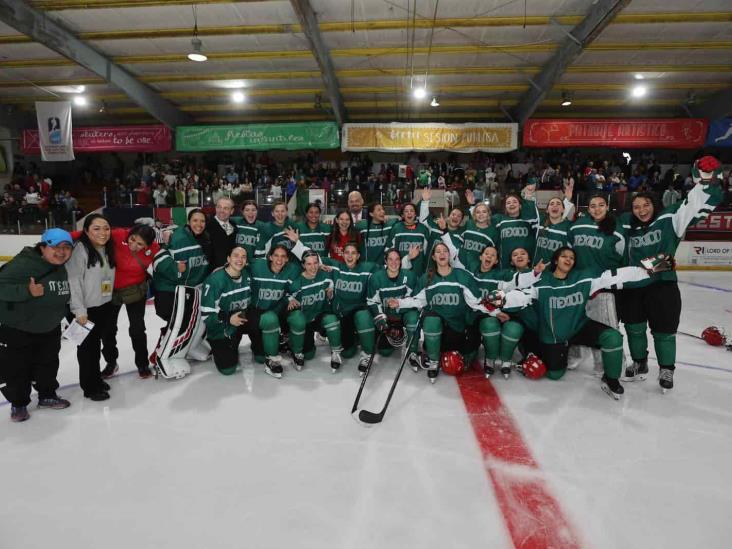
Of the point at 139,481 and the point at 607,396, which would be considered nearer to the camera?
the point at 139,481

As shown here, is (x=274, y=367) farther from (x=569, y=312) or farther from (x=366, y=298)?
(x=569, y=312)

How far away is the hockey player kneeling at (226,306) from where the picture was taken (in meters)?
3.44

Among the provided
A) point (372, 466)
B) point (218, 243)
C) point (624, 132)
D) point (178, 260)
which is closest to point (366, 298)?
point (218, 243)

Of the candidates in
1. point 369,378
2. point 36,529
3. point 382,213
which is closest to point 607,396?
point 369,378

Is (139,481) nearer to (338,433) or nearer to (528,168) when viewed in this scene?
(338,433)

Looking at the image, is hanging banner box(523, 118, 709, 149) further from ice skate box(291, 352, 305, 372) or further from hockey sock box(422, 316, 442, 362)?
ice skate box(291, 352, 305, 372)

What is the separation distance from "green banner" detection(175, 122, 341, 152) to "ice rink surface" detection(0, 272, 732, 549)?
9.90 metres

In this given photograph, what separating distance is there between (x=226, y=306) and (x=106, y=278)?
855mm

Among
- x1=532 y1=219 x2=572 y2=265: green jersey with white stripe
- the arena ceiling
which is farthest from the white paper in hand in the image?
the arena ceiling

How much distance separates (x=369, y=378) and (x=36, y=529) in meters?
2.17

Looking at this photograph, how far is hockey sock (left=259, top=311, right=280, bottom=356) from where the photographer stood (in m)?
3.51

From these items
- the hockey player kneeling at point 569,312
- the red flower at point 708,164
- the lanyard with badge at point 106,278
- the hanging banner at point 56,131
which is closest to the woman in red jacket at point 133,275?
the lanyard with badge at point 106,278

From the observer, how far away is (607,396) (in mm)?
3104

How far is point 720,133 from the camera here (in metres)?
11.8
